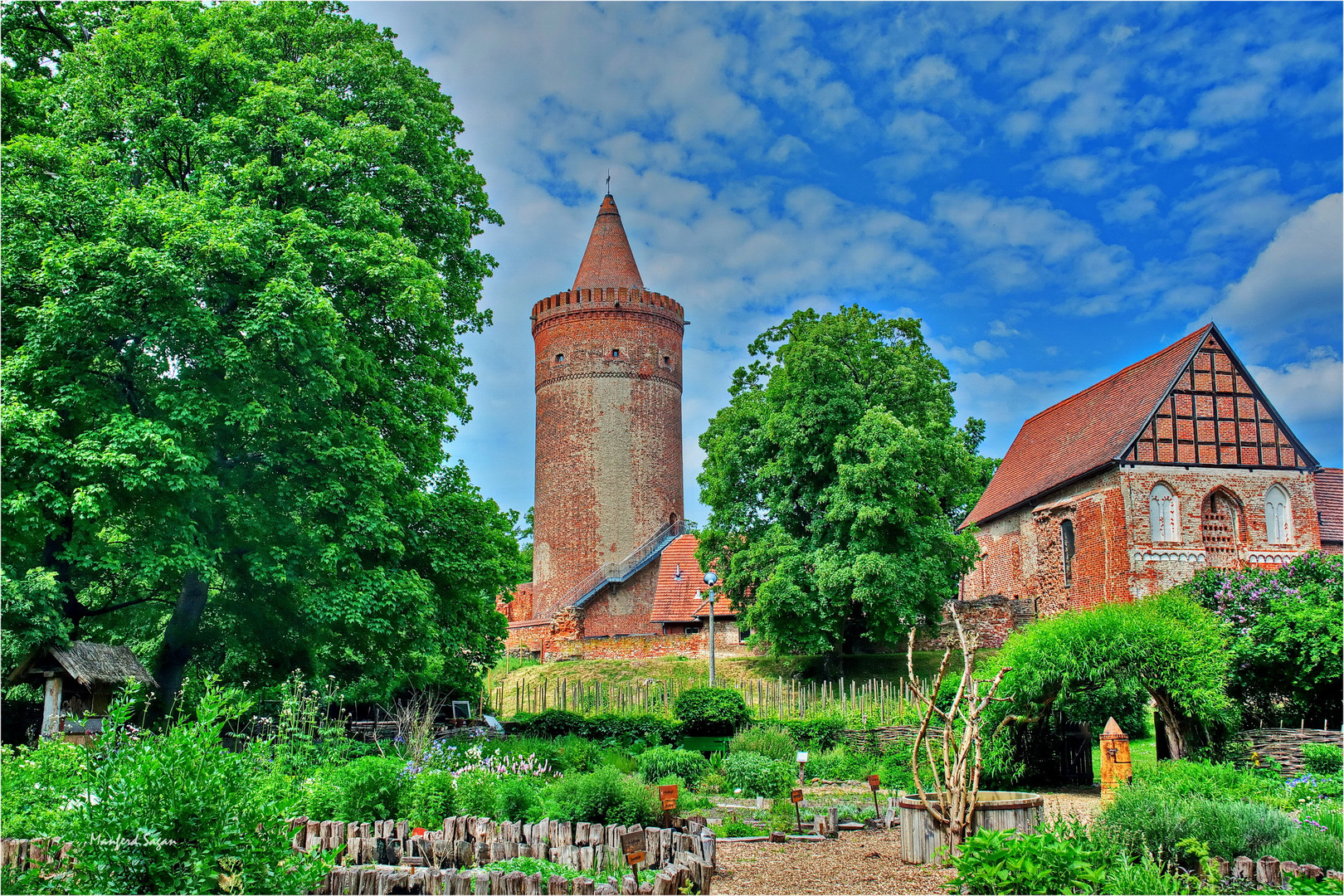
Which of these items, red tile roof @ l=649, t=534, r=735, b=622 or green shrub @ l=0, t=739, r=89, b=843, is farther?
red tile roof @ l=649, t=534, r=735, b=622

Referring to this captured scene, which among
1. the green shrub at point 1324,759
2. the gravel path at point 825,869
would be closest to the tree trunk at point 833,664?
the green shrub at point 1324,759

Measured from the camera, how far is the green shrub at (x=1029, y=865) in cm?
667

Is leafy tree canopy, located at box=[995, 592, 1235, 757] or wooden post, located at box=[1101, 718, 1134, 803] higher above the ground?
leafy tree canopy, located at box=[995, 592, 1235, 757]

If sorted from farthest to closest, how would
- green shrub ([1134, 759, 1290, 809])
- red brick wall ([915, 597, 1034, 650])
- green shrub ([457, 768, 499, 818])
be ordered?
red brick wall ([915, 597, 1034, 650])
green shrub ([1134, 759, 1290, 809])
green shrub ([457, 768, 499, 818])

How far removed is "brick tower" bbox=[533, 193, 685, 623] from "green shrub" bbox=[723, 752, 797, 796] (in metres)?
27.3

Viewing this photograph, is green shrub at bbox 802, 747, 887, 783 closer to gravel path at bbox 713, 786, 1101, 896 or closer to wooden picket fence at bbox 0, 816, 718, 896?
gravel path at bbox 713, 786, 1101, 896

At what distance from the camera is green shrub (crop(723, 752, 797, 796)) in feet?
46.3

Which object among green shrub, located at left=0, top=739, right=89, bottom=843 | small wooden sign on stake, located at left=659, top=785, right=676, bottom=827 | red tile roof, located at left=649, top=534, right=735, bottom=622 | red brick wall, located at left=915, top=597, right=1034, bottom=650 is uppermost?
red tile roof, located at left=649, top=534, right=735, bottom=622

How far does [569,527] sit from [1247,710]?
30.3 meters

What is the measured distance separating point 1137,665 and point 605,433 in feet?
103

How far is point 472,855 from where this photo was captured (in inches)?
316

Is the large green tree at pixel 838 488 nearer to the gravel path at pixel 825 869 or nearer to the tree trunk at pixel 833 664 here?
the tree trunk at pixel 833 664

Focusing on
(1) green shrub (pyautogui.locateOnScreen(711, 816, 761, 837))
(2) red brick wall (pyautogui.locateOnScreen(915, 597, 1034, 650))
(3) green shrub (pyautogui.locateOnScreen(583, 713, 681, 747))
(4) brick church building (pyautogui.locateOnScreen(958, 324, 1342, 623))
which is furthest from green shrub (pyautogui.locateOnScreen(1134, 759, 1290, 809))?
(2) red brick wall (pyautogui.locateOnScreen(915, 597, 1034, 650))

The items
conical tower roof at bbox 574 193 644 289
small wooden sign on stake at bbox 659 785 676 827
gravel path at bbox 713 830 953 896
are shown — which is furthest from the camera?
conical tower roof at bbox 574 193 644 289
